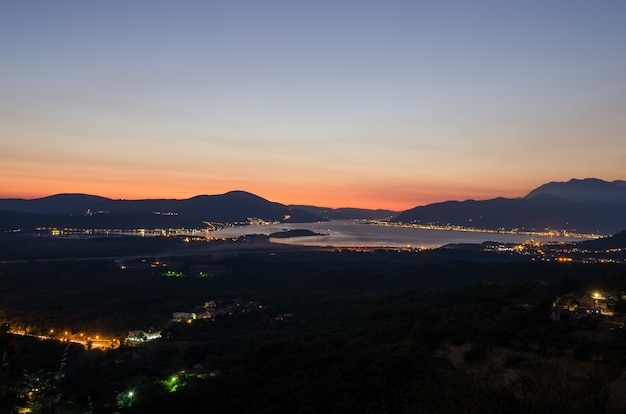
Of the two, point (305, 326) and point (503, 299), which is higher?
→ point (503, 299)

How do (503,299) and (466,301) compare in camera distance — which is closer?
(503,299)

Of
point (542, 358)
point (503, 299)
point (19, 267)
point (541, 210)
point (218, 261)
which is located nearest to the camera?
point (542, 358)

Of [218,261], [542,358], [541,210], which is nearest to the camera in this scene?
[542,358]

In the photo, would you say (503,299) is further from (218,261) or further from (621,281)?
(218,261)

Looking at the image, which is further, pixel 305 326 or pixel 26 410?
pixel 305 326

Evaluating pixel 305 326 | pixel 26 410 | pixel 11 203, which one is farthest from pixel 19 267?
pixel 11 203

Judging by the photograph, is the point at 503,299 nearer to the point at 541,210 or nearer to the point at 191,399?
the point at 191,399

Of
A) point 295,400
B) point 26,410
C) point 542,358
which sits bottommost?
point 26,410

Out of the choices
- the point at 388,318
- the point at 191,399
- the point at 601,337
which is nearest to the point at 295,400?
the point at 191,399

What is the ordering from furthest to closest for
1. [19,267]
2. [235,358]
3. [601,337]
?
[19,267], [235,358], [601,337]
